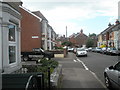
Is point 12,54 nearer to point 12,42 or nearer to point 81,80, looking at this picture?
point 12,42

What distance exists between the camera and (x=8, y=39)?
19.2 feet

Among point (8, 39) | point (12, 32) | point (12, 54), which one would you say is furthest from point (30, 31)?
point (8, 39)

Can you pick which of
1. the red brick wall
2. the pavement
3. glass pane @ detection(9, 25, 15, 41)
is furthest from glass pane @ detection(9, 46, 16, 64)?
the red brick wall

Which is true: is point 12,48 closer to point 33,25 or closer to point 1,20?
point 1,20

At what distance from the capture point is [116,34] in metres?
44.6

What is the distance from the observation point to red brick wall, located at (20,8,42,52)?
1138 inches

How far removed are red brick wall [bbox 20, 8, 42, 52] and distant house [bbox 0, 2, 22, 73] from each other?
875 inches

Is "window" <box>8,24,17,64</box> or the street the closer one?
"window" <box>8,24,17,64</box>

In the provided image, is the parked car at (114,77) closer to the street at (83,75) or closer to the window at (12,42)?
the street at (83,75)

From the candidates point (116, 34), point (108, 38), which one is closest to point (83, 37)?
point (108, 38)

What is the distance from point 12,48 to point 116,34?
136ft

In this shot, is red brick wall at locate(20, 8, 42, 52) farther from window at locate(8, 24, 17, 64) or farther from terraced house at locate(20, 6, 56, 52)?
window at locate(8, 24, 17, 64)

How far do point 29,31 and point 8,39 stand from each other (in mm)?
23481

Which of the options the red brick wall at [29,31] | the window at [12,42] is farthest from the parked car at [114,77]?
the red brick wall at [29,31]
